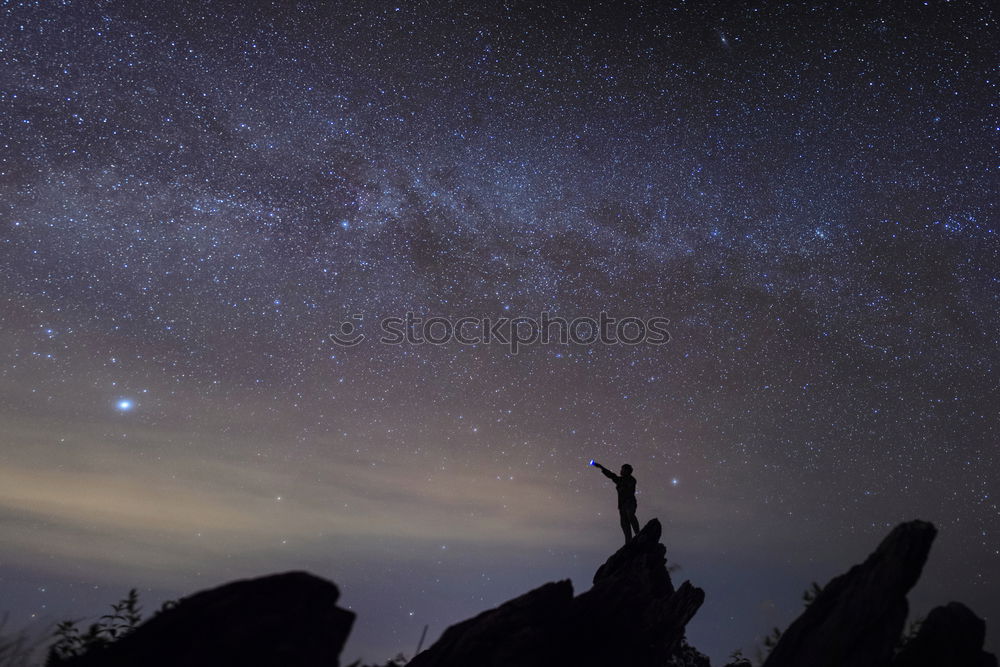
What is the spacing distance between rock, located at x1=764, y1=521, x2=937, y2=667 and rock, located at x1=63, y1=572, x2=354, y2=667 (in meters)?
8.66

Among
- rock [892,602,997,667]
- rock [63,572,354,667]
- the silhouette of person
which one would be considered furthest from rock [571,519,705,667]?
rock [63,572,354,667]

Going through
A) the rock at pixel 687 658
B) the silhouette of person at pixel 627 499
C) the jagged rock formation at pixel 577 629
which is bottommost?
the rock at pixel 687 658

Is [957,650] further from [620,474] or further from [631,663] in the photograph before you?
[620,474]

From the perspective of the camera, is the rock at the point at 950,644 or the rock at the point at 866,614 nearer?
the rock at the point at 866,614

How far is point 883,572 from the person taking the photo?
10.4 m

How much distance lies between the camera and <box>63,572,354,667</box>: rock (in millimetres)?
6930

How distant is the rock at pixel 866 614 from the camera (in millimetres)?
9836

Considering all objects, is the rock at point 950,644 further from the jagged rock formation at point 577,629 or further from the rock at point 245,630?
the rock at point 245,630

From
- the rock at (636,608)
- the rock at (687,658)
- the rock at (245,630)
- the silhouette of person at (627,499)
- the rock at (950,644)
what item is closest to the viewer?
the rock at (245,630)

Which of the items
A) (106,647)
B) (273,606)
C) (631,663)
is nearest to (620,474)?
(631,663)

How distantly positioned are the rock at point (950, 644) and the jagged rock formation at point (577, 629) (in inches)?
183

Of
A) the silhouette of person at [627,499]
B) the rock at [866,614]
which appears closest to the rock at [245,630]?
the rock at [866,614]

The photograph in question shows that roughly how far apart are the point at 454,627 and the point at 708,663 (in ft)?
25.9

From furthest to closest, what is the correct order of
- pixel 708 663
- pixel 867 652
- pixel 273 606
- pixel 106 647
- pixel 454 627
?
pixel 708 663
pixel 454 627
pixel 867 652
pixel 273 606
pixel 106 647
